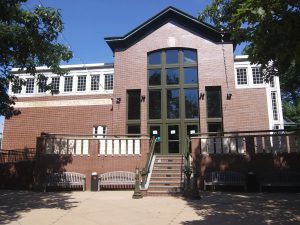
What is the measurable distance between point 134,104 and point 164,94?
79.0 inches

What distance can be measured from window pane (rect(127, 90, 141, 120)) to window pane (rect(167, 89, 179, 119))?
73.3 inches

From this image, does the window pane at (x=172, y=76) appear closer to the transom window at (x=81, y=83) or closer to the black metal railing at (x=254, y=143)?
the black metal railing at (x=254, y=143)

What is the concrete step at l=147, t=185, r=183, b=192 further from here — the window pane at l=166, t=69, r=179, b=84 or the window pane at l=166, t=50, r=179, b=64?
the window pane at l=166, t=50, r=179, b=64

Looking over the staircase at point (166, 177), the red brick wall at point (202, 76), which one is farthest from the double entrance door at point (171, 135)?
the staircase at point (166, 177)

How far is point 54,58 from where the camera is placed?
13688 mm

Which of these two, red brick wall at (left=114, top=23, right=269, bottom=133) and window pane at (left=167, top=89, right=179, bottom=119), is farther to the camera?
window pane at (left=167, top=89, right=179, bottom=119)

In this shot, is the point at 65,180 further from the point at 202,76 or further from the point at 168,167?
the point at 202,76

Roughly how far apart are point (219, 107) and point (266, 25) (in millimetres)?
14380

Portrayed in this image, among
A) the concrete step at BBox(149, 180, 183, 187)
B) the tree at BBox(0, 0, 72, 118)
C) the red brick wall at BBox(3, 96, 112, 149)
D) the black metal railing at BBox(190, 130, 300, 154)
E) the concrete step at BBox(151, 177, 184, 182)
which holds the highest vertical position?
the tree at BBox(0, 0, 72, 118)

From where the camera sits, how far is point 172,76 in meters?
21.4

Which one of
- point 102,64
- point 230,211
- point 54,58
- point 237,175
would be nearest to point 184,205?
point 230,211

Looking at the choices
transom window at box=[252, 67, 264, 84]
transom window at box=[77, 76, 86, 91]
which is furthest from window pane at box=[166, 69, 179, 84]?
transom window at box=[77, 76, 86, 91]

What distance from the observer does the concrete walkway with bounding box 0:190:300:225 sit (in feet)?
30.3

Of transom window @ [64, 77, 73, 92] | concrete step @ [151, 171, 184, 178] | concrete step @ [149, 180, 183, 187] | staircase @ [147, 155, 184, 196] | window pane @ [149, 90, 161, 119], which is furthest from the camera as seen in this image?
transom window @ [64, 77, 73, 92]
